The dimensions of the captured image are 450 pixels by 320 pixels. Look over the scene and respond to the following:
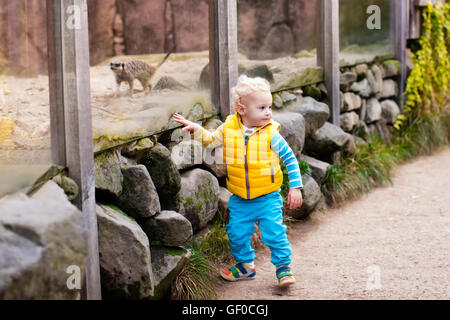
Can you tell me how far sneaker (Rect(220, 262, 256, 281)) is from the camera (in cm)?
387

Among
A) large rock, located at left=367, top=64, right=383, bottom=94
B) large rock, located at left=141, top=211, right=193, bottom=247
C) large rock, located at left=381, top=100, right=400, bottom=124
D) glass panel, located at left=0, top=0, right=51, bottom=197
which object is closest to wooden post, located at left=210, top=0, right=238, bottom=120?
large rock, located at left=141, top=211, right=193, bottom=247

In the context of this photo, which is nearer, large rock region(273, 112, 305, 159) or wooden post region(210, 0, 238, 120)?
wooden post region(210, 0, 238, 120)

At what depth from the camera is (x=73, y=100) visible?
2932 millimetres

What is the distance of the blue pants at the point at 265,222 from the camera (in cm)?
370

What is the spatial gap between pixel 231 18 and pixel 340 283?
1862 mm

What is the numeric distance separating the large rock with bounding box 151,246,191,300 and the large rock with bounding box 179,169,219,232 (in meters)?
0.37

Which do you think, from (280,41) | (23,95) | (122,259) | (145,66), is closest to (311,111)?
(280,41)

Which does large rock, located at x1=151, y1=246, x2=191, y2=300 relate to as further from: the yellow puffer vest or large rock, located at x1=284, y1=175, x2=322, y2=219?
large rock, located at x1=284, y1=175, x2=322, y2=219

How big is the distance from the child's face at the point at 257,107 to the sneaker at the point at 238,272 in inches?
33.3

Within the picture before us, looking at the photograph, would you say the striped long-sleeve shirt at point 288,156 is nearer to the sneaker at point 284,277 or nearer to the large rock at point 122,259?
the sneaker at point 284,277

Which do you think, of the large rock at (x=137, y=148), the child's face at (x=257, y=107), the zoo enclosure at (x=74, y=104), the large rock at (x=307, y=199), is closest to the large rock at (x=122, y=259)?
the zoo enclosure at (x=74, y=104)

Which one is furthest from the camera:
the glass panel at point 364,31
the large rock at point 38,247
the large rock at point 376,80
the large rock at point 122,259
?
the large rock at point 376,80

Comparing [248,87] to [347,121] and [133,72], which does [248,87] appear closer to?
[133,72]

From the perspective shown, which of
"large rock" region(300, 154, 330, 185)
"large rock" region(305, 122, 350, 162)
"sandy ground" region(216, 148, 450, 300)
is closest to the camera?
"sandy ground" region(216, 148, 450, 300)
